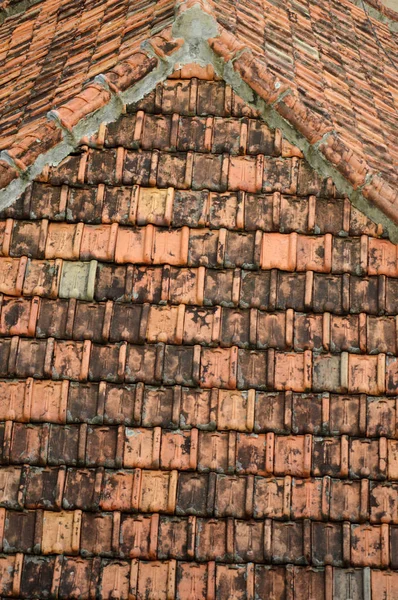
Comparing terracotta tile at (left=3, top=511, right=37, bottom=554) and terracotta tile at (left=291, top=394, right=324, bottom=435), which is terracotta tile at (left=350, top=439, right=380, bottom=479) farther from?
terracotta tile at (left=3, top=511, right=37, bottom=554)

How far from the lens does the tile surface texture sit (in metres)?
6.75

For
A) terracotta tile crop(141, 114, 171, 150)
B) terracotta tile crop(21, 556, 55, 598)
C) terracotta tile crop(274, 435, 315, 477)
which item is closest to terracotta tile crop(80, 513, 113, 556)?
terracotta tile crop(21, 556, 55, 598)

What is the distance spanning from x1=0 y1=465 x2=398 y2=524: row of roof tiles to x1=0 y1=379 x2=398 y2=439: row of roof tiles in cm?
32

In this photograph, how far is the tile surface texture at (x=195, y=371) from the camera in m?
6.75

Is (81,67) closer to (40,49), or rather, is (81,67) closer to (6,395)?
(40,49)

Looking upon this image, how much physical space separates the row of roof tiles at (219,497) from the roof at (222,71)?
71.2 inches

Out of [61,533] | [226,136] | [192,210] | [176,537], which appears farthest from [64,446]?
[226,136]

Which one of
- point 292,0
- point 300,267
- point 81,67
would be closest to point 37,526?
point 300,267

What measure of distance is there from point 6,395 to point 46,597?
1.27m

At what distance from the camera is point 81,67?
8.21 metres

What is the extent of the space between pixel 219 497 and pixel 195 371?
2.62ft

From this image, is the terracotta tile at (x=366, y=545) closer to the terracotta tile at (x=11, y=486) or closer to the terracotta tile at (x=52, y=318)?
the terracotta tile at (x=11, y=486)

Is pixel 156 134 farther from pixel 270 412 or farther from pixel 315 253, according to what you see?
pixel 270 412

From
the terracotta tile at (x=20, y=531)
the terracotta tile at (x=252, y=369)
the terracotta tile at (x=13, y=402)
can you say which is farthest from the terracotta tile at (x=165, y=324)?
the terracotta tile at (x=20, y=531)
